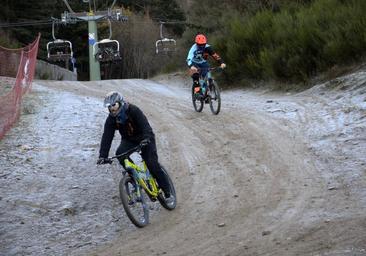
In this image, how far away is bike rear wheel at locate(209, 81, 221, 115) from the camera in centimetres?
1382

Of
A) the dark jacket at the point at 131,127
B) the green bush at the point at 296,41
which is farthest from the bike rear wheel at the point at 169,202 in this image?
the green bush at the point at 296,41

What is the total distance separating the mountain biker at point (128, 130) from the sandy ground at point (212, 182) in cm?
85

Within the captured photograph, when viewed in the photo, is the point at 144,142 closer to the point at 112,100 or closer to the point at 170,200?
the point at 112,100

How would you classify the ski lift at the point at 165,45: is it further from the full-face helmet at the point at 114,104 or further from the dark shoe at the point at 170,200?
the full-face helmet at the point at 114,104

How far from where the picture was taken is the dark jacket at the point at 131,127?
763 cm

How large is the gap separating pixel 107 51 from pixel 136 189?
30.5 meters

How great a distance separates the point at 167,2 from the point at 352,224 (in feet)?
212

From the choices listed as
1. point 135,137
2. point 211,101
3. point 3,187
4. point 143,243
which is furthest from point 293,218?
point 211,101

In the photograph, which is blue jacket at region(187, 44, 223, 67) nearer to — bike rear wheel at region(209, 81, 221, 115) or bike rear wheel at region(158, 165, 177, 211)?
bike rear wheel at region(209, 81, 221, 115)

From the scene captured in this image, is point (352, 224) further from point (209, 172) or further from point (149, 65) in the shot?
point (149, 65)

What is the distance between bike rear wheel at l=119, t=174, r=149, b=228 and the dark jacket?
55 cm

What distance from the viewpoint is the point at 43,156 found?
11.0 m

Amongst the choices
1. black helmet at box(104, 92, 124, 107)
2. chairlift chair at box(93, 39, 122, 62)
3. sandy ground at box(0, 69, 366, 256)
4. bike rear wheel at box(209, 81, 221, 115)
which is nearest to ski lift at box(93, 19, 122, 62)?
chairlift chair at box(93, 39, 122, 62)

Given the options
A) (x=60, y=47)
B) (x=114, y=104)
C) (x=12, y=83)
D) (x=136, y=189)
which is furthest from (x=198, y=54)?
(x=60, y=47)
